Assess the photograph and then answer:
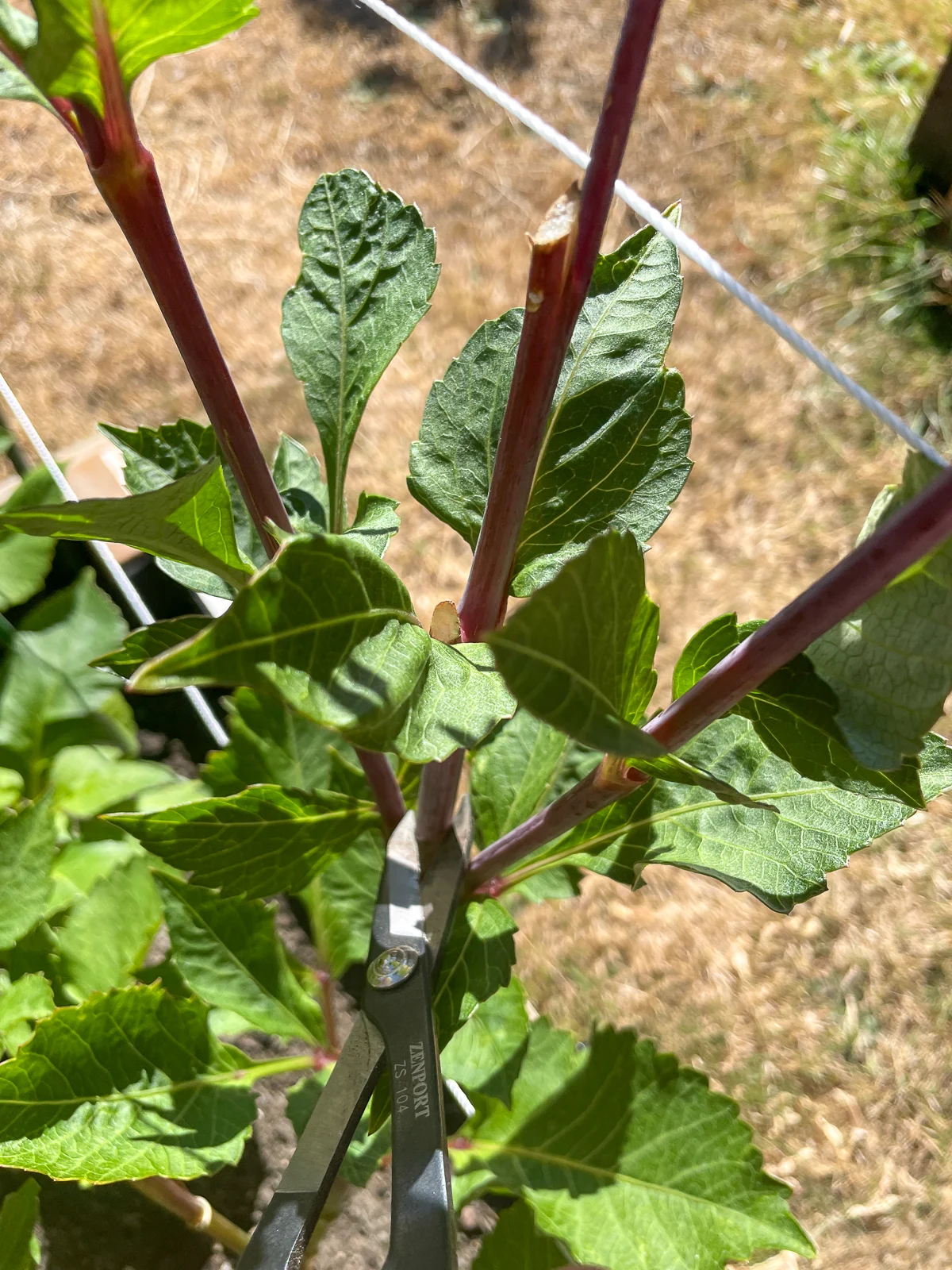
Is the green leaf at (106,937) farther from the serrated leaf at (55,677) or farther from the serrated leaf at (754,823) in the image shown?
the serrated leaf at (754,823)

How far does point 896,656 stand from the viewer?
274 mm

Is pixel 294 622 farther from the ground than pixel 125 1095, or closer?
farther from the ground

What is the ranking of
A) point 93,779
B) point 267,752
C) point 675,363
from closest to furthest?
point 267,752 → point 93,779 → point 675,363

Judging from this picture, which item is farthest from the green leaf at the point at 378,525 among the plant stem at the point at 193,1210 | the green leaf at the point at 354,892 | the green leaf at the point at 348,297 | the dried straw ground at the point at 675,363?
the dried straw ground at the point at 675,363

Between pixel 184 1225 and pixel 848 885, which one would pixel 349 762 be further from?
pixel 848 885

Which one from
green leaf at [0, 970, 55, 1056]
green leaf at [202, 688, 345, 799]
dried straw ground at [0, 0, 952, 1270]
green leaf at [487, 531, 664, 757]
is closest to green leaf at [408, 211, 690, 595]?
green leaf at [487, 531, 664, 757]

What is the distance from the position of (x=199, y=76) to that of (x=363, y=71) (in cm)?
22

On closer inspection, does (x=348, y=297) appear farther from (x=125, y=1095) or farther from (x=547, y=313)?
(x=125, y=1095)

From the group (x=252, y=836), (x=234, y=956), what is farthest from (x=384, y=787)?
(x=234, y=956)

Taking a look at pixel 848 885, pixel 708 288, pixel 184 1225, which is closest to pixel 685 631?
pixel 848 885

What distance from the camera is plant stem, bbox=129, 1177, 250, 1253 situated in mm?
577

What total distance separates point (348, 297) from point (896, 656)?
26 centimetres

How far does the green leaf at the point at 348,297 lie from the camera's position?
16.7 inches

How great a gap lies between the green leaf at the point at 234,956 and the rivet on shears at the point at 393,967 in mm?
123
